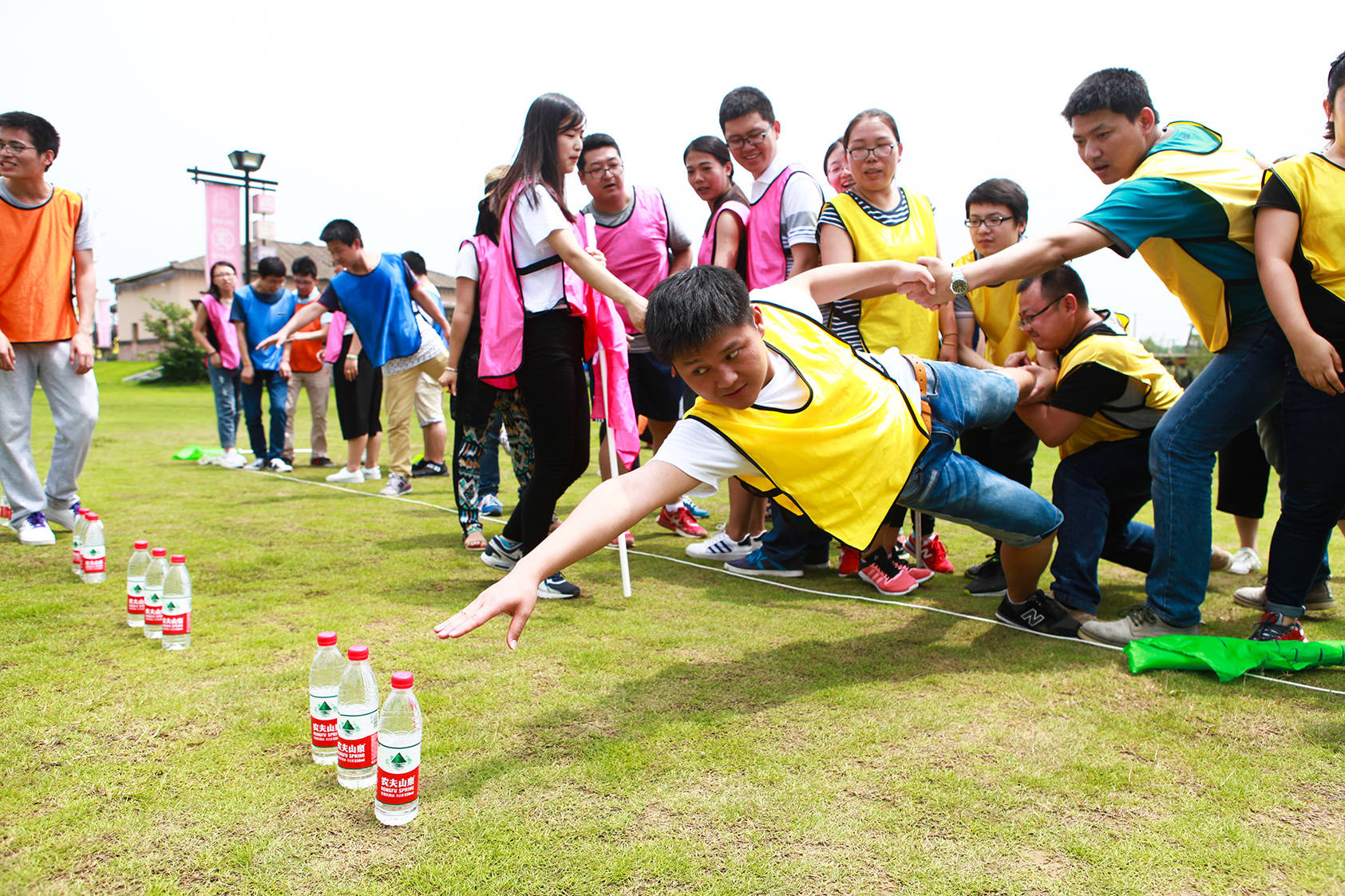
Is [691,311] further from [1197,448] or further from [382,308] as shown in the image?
[382,308]

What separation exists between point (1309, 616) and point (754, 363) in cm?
316

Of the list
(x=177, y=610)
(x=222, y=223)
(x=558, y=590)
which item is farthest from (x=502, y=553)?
(x=222, y=223)

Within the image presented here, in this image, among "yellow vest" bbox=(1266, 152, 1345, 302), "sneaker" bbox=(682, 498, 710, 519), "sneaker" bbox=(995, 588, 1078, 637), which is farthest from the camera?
"sneaker" bbox=(682, 498, 710, 519)

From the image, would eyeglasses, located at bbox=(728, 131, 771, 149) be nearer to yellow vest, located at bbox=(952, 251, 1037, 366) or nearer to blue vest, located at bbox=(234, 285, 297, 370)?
yellow vest, located at bbox=(952, 251, 1037, 366)

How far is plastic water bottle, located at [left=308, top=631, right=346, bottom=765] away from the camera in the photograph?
253cm

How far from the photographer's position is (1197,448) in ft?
11.4

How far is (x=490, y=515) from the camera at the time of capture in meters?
6.77

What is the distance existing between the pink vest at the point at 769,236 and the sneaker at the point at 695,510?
80.1 inches

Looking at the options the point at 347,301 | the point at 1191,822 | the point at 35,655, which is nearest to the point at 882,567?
the point at 1191,822

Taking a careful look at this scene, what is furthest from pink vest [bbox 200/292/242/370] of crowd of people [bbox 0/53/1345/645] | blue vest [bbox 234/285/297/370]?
crowd of people [bbox 0/53/1345/645]

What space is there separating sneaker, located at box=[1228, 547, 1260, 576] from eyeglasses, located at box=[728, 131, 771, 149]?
3.59m

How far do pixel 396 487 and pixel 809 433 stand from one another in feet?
19.2

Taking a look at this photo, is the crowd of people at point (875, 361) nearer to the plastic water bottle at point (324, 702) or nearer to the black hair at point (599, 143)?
the black hair at point (599, 143)

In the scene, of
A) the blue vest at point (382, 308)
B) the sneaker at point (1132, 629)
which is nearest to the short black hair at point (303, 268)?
the blue vest at point (382, 308)
